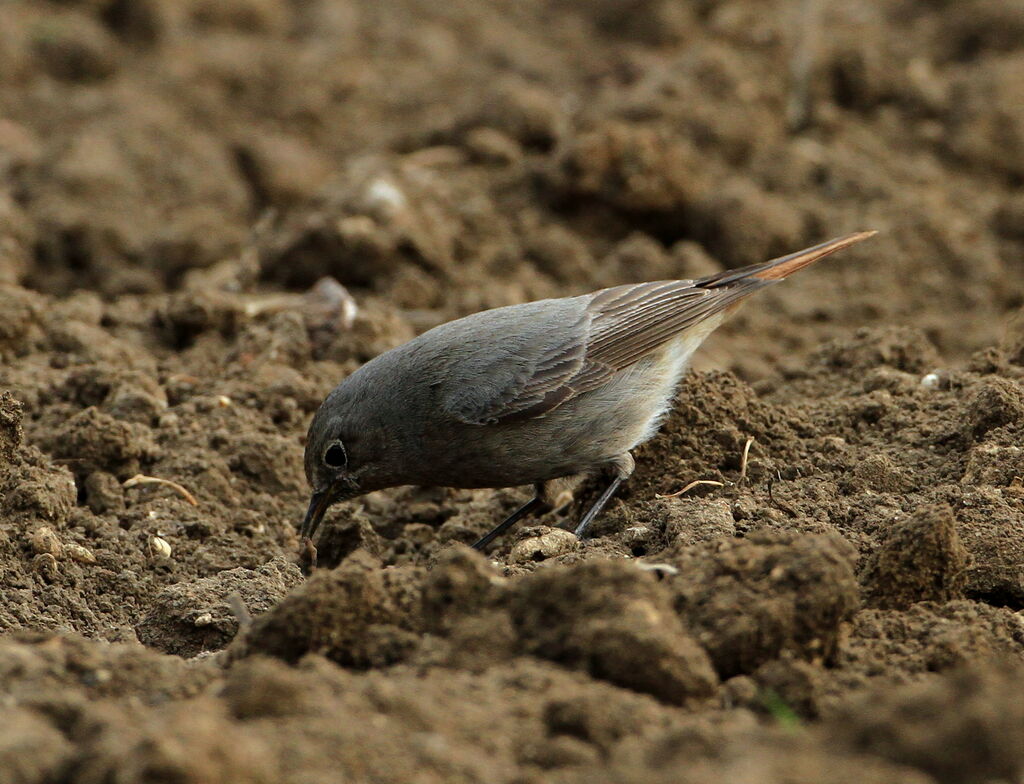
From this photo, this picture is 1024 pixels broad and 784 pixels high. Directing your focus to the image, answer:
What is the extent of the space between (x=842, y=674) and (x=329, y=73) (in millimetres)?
9717

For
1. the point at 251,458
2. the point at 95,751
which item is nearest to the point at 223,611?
the point at 251,458

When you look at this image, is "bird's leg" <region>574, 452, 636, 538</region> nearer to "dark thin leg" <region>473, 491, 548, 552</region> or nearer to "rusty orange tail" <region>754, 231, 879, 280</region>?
"dark thin leg" <region>473, 491, 548, 552</region>

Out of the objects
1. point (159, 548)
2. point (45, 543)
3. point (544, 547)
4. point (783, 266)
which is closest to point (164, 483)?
point (159, 548)

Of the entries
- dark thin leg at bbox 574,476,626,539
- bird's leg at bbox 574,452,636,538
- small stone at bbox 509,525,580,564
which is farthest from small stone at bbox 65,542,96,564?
bird's leg at bbox 574,452,636,538

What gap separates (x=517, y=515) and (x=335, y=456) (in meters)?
0.96

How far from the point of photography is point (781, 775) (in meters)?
2.69

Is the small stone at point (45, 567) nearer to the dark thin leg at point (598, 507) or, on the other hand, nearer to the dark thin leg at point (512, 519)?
the dark thin leg at point (512, 519)

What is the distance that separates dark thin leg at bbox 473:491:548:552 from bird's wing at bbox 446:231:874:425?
0.53 m

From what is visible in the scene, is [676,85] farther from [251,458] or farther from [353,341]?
[251,458]

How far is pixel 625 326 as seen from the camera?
655 centimetres

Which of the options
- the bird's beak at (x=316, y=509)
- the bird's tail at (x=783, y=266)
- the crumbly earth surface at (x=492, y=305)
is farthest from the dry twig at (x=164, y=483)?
the bird's tail at (x=783, y=266)

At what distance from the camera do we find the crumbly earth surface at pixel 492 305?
10.9ft

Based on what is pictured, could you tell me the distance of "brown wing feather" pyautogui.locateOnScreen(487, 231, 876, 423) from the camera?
6.16 m

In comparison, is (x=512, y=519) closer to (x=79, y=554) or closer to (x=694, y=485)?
(x=694, y=485)
